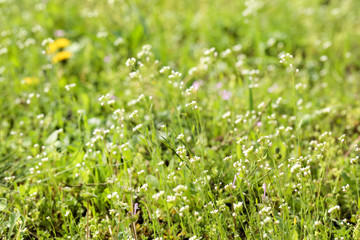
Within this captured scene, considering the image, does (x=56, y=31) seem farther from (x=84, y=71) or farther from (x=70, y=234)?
(x=70, y=234)

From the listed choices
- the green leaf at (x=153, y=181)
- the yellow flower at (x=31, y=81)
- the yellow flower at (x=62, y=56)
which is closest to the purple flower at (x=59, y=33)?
the yellow flower at (x=62, y=56)

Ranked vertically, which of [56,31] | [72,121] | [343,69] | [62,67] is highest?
[56,31]

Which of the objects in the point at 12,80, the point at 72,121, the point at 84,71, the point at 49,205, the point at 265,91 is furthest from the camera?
the point at 84,71

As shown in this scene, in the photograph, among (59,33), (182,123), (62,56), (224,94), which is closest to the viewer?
(182,123)

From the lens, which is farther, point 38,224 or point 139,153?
point 139,153

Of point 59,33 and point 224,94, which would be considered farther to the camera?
point 59,33

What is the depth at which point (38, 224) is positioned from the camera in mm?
2234

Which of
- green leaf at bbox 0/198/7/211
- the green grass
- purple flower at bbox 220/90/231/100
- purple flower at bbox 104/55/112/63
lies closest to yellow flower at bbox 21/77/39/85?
the green grass

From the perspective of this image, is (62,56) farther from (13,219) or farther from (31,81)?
(13,219)

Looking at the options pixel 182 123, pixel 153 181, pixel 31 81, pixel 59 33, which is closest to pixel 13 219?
pixel 153 181

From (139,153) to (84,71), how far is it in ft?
5.33

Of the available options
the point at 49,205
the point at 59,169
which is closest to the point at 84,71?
the point at 59,169

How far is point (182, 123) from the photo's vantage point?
3.05 meters

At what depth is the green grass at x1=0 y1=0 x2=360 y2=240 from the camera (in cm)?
214
